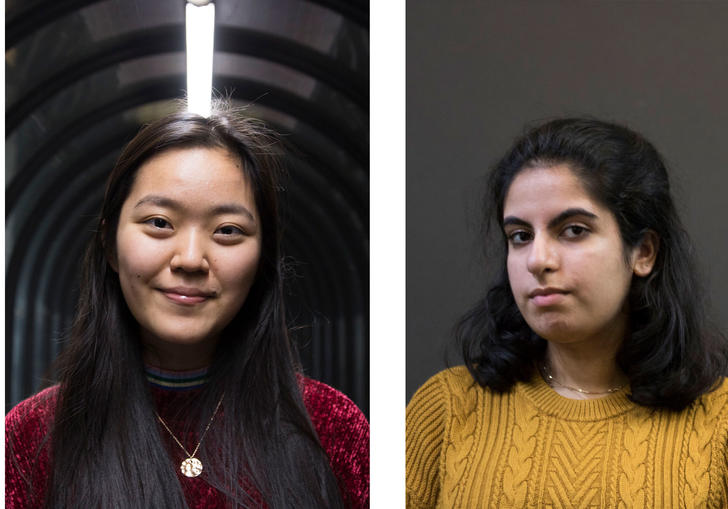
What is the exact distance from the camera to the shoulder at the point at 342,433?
110cm

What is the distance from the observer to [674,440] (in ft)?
4.06

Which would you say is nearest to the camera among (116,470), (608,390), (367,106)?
(116,470)

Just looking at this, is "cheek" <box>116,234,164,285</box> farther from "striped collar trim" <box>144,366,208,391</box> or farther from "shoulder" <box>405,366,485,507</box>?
"shoulder" <box>405,366,485,507</box>

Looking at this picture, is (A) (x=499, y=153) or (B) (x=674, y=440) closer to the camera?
(B) (x=674, y=440)

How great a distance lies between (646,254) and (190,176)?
0.68m

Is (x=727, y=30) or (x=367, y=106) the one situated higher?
(x=727, y=30)

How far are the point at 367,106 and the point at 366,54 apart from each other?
70 millimetres

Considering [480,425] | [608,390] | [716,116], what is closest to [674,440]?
[608,390]

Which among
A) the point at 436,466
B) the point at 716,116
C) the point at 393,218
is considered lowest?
the point at 436,466

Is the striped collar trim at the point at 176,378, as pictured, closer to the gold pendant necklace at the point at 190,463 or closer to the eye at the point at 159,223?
the gold pendant necklace at the point at 190,463

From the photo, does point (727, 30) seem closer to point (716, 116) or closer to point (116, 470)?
point (716, 116)

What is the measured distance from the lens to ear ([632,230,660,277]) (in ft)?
4.14

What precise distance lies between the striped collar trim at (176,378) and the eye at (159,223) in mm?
182

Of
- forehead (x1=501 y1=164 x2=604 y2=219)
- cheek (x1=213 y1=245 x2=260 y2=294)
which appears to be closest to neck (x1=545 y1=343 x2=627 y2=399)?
forehead (x1=501 y1=164 x2=604 y2=219)
